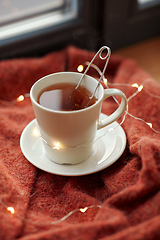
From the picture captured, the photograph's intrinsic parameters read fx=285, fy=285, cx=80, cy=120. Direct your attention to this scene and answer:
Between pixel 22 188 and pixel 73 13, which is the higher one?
pixel 73 13

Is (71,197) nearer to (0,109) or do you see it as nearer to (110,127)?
(110,127)

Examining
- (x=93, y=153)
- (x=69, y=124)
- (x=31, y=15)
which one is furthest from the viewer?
(x=31, y=15)

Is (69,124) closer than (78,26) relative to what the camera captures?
Yes

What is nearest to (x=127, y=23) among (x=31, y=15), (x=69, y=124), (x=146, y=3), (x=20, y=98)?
(x=146, y=3)

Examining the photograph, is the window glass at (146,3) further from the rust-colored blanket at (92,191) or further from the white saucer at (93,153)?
the white saucer at (93,153)

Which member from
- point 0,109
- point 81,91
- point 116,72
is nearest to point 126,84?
point 116,72

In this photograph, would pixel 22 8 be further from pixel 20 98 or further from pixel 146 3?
pixel 146 3

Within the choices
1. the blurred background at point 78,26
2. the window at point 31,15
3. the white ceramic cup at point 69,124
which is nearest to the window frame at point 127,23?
the blurred background at point 78,26
